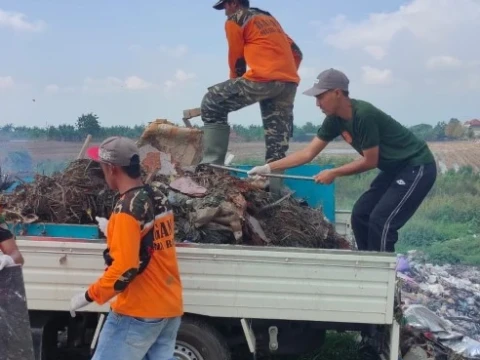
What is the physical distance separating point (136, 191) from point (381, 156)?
7.37 feet

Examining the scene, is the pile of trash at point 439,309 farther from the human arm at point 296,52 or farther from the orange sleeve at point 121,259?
the orange sleeve at point 121,259

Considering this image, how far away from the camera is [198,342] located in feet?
14.9

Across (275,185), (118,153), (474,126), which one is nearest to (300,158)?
(275,185)

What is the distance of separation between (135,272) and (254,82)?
110 inches

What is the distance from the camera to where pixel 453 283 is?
8.36m

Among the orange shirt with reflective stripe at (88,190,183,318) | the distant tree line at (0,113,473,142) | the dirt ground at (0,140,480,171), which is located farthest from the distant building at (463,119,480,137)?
the orange shirt with reflective stripe at (88,190,183,318)

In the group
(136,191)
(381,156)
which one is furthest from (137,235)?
(381,156)

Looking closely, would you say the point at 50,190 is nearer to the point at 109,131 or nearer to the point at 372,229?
the point at 372,229

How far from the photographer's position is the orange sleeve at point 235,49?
584 centimetres

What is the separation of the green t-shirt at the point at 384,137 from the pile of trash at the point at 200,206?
75 cm

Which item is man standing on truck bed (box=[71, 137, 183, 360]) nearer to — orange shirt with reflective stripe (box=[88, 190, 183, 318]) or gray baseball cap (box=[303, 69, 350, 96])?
orange shirt with reflective stripe (box=[88, 190, 183, 318])

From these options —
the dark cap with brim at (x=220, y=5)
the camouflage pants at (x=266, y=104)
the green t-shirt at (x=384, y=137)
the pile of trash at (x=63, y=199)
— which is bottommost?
the pile of trash at (x=63, y=199)

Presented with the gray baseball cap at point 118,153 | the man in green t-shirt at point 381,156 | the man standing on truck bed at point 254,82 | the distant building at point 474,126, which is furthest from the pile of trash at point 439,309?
the distant building at point 474,126

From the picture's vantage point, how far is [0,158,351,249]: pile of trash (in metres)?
4.87
